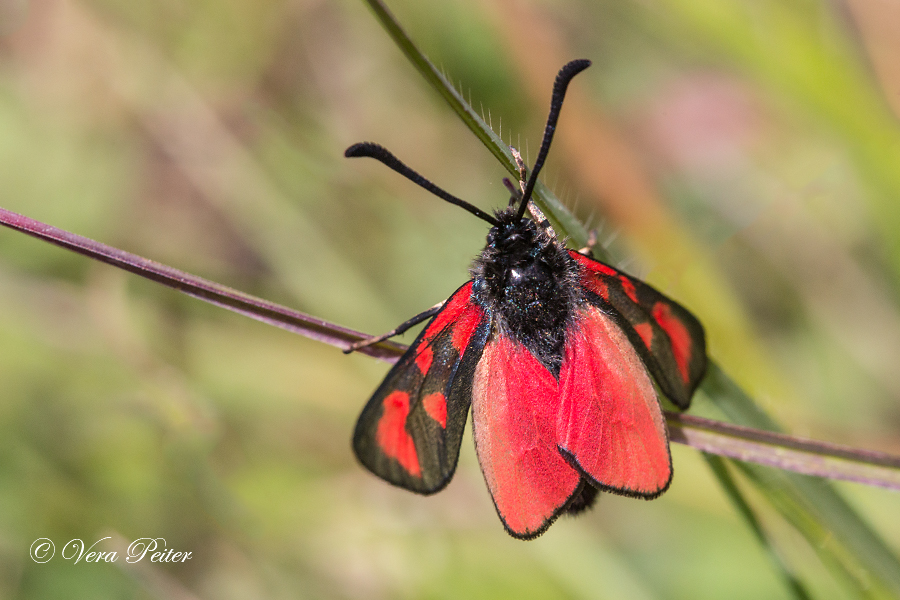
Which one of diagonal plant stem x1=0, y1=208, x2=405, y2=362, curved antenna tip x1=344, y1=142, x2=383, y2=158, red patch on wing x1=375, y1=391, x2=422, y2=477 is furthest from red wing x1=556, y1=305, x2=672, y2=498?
curved antenna tip x1=344, y1=142, x2=383, y2=158

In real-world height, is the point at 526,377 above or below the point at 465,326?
below

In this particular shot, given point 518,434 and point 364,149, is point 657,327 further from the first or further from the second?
point 364,149

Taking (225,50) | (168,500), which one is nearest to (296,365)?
(168,500)

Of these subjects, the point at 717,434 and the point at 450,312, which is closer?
the point at 717,434

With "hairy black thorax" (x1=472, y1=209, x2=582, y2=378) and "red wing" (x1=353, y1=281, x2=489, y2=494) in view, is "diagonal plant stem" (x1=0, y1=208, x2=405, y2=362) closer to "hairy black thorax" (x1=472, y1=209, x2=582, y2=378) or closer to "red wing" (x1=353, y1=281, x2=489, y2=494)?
"red wing" (x1=353, y1=281, x2=489, y2=494)

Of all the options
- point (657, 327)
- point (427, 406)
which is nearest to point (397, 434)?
point (427, 406)

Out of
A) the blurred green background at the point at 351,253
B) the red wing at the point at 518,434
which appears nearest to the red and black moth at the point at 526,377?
the red wing at the point at 518,434
